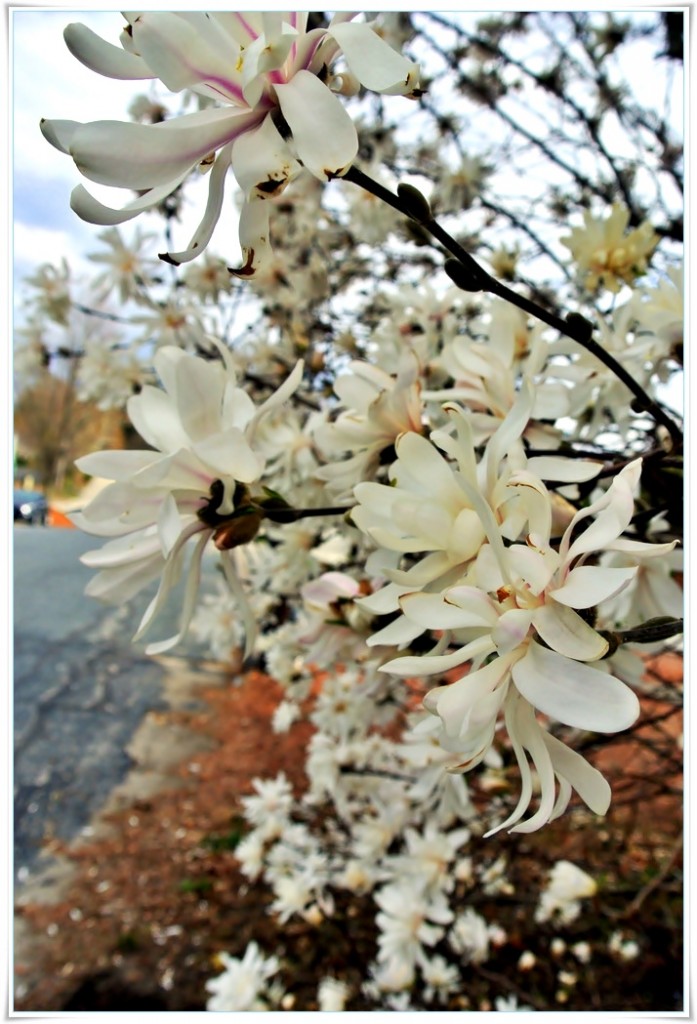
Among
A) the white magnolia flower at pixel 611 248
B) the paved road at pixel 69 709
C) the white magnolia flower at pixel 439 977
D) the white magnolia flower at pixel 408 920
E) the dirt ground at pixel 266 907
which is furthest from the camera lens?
the paved road at pixel 69 709

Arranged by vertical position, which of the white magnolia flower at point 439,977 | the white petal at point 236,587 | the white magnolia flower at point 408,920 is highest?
the white petal at point 236,587

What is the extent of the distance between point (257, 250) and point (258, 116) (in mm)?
55

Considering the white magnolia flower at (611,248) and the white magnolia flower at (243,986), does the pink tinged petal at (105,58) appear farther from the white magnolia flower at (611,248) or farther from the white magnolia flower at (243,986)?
the white magnolia flower at (243,986)

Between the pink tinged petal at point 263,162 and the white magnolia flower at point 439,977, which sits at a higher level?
the pink tinged petal at point 263,162

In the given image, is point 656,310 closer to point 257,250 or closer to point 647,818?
point 257,250

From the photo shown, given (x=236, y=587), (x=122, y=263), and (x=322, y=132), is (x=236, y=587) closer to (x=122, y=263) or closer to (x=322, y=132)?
(x=322, y=132)

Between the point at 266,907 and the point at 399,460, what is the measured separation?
2028 mm

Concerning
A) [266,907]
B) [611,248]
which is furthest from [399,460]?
[266,907]

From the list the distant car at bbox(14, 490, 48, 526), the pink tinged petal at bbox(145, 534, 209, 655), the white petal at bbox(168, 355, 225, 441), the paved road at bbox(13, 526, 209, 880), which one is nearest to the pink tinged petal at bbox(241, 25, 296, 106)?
the white petal at bbox(168, 355, 225, 441)

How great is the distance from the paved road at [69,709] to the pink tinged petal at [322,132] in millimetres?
1634

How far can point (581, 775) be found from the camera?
328 mm

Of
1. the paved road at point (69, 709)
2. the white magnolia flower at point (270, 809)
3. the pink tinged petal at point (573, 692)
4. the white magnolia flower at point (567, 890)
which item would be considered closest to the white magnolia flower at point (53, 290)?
the paved road at point (69, 709)

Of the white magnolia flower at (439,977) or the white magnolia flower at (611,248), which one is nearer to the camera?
the white magnolia flower at (611,248)

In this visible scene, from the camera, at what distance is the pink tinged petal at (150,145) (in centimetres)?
29
